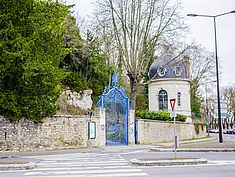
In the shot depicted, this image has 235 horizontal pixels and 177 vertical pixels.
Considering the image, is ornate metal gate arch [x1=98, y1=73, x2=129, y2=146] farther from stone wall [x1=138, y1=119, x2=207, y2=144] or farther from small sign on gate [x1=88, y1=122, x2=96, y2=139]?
stone wall [x1=138, y1=119, x2=207, y2=144]

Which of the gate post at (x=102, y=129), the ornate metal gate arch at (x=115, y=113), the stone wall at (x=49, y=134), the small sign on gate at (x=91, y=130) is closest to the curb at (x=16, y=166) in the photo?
the stone wall at (x=49, y=134)

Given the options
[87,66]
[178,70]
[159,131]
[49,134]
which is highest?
[178,70]

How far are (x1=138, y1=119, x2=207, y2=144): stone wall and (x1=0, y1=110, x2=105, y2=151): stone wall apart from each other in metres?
5.92

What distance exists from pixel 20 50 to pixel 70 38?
41.9ft

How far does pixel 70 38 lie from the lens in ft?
110

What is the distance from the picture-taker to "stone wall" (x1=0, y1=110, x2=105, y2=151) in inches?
875

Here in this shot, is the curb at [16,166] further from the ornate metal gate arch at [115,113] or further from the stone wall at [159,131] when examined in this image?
the stone wall at [159,131]

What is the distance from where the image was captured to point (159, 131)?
35.8 m

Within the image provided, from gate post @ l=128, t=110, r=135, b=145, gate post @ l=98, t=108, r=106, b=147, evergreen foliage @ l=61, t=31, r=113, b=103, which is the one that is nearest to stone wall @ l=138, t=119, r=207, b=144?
gate post @ l=128, t=110, r=135, b=145

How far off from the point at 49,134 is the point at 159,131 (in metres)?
15.0

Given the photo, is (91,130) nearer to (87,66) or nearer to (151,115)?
(151,115)

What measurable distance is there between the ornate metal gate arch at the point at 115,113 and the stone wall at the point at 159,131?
273 centimetres

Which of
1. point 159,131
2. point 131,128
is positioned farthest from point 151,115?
point 131,128

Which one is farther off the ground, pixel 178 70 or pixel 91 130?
pixel 178 70
